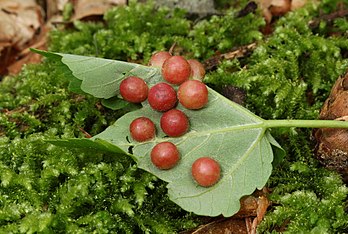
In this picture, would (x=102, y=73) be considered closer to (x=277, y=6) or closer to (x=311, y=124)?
(x=311, y=124)

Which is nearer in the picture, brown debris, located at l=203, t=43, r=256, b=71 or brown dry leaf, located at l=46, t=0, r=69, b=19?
brown debris, located at l=203, t=43, r=256, b=71

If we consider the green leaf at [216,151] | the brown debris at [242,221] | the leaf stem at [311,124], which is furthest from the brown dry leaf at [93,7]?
the brown debris at [242,221]

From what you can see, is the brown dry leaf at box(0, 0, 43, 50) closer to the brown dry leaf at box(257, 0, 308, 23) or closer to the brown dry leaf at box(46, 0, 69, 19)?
the brown dry leaf at box(46, 0, 69, 19)

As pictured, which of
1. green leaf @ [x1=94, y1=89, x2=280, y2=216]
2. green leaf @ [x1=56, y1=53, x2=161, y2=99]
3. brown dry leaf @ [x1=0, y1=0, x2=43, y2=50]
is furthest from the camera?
brown dry leaf @ [x1=0, y1=0, x2=43, y2=50]

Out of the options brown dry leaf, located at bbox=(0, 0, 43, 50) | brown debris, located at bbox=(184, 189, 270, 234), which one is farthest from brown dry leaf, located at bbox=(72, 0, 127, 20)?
brown debris, located at bbox=(184, 189, 270, 234)

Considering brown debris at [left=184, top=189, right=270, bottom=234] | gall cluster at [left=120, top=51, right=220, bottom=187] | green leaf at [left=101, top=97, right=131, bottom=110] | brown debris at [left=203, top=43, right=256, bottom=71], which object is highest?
gall cluster at [left=120, top=51, right=220, bottom=187]

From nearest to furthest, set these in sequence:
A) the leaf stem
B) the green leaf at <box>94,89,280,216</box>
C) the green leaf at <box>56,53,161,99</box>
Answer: the green leaf at <box>94,89,280,216</box> < the leaf stem < the green leaf at <box>56,53,161,99</box>

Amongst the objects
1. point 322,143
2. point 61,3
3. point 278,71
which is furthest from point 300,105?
point 61,3

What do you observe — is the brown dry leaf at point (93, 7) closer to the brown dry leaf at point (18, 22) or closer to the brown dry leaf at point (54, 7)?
the brown dry leaf at point (54, 7)
